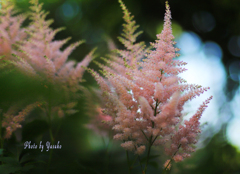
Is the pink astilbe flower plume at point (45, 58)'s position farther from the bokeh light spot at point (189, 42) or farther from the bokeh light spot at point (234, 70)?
the bokeh light spot at point (234, 70)

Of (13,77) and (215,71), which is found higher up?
(215,71)

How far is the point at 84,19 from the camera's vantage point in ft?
3.44

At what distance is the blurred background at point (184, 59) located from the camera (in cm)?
59

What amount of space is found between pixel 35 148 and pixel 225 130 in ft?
3.19

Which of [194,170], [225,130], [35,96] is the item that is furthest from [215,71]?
[35,96]

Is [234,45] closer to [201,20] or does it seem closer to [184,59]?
[201,20]

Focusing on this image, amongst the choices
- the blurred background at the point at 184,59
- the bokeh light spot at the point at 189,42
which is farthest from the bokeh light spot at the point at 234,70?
the bokeh light spot at the point at 189,42

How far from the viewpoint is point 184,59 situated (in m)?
0.55

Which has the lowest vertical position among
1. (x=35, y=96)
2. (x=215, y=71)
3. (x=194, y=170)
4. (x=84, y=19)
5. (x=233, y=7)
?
(x=194, y=170)

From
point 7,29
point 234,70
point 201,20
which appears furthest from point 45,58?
point 234,70

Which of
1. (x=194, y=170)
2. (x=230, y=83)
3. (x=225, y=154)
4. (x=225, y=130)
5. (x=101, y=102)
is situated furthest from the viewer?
(x=230, y=83)

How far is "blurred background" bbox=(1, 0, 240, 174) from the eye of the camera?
591mm

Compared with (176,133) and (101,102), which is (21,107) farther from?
(176,133)

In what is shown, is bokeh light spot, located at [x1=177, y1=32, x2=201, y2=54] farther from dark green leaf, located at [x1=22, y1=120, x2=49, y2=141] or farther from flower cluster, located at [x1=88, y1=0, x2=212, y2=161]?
dark green leaf, located at [x1=22, y1=120, x2=49, y2=141]
